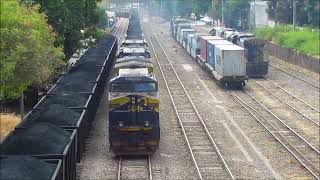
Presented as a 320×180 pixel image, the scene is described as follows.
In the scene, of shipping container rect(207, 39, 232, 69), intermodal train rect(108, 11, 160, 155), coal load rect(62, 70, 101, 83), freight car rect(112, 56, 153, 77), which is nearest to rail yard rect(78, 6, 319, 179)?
intermodal train rect(108, 11, 160, 155)

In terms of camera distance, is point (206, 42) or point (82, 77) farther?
point (206, 42)

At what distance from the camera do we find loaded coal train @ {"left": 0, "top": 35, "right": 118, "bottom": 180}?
14695mm

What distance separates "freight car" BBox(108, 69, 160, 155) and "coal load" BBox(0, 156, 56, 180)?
26.1 feet

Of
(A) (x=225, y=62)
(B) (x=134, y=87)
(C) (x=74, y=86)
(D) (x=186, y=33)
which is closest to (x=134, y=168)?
(B) (x=134, y=87)

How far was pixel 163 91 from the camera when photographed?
42.8m

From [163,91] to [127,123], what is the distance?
19.3 meters

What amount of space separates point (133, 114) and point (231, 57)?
64.5 feet

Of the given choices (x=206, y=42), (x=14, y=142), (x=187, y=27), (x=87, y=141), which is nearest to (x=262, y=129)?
(x=87, y=141)

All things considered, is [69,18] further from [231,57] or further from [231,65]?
[231,65]

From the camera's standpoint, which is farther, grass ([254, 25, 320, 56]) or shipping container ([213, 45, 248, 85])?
Answer: grass ([254, 25, 320, 56])

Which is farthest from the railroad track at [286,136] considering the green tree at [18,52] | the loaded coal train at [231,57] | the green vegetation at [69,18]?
the green vegetation at [69,18]

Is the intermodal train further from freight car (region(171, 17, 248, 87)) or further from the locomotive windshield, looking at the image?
freight car (region(171, 17, 248, 87))

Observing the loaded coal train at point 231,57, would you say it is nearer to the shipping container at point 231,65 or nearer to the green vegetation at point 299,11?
the shipping container at point 231,65

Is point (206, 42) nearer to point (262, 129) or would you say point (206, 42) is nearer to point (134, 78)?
point (262, 129)
